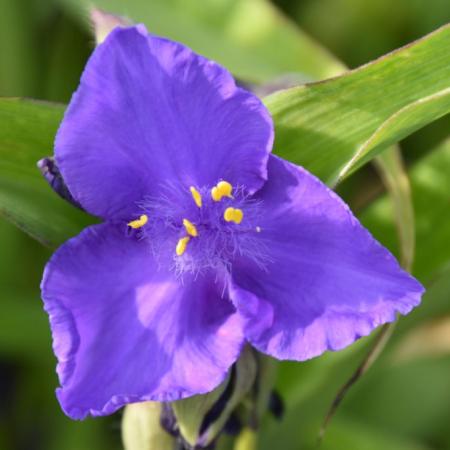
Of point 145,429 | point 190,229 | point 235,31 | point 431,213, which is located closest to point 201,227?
point 190,229

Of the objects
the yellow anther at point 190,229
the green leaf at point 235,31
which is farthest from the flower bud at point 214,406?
the green leaf at point 235,31

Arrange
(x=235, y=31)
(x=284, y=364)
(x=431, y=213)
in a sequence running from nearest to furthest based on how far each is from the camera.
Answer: (x=431, y=213) < (x=284, y=364) < (x=235, y=31)

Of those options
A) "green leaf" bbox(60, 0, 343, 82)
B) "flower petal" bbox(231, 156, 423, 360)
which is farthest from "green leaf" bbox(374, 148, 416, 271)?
"green leaf" bbox(60, 0, 343, 82)

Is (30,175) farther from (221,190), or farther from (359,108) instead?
(359,108)

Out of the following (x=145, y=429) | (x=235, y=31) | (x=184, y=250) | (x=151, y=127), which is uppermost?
(x=151, y=127)

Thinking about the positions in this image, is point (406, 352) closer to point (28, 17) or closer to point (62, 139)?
point (28, 17)

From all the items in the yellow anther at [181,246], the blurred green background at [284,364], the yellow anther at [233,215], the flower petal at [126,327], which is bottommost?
the blurred green background at [284,364]

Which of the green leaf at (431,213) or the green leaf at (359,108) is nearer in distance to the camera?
the green leaf at (359,108)

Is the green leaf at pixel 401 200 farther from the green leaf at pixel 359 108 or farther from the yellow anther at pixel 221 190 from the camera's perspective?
the yellow anther at pixel 221 190
